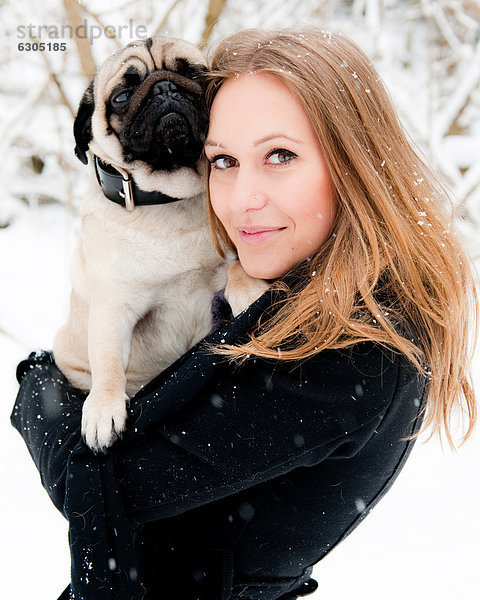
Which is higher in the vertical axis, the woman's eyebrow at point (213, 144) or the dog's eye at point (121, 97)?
the dog's eye at point (121, 97)

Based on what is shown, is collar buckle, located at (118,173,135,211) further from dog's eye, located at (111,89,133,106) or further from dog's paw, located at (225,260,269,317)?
dog's paw, located at (225,260,269,317)

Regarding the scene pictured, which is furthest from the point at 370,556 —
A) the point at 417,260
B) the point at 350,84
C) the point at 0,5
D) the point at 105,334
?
the point at 0,5

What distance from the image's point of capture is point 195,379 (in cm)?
95

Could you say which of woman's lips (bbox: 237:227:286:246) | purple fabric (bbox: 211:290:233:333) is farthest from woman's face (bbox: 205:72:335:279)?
purple fabric (bbox: 211:290:233:333)

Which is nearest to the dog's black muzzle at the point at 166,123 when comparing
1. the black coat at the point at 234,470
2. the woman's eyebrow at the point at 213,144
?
the woman's eyebrow at the point at 213,144

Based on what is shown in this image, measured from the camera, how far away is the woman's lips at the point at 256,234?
110cm

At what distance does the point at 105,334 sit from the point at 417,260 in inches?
32.3

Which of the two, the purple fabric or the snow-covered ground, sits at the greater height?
the purple fabric

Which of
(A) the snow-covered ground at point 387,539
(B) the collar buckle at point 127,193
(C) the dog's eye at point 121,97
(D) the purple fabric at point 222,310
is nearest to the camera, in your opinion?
(D) the purple fabric at point 222,310

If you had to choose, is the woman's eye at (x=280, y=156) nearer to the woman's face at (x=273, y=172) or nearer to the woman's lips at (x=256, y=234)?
the woman's face at (x=273, y=172)

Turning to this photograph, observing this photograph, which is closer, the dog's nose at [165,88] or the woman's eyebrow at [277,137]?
the woman's eyebrow at [277,137]

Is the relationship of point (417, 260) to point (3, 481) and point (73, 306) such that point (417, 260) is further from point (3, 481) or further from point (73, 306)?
point (3, 481)

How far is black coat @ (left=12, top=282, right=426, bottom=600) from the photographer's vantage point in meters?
0.90

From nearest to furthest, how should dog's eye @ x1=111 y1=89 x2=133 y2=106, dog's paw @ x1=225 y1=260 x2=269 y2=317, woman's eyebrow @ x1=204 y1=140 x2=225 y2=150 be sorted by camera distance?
woman's eyebrow @ x1=204 y1=140 x2=225 y2=150 → dog's paw @ x1=225 y1=260 x2=269 y2=317 → dog's eye @ x1=111 y1=89 x2=133 y2=106
